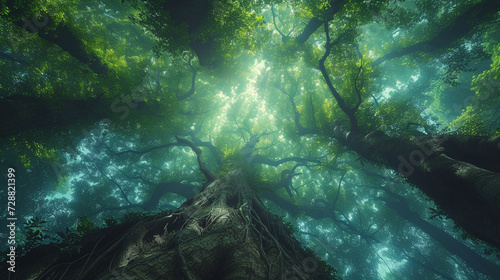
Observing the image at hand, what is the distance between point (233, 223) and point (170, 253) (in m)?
1.30

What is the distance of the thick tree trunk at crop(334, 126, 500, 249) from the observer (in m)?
2.84

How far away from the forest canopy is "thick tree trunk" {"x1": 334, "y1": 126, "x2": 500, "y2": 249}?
0.03m

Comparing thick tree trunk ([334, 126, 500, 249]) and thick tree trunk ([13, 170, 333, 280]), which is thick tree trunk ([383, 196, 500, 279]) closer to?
thick tree trunk ([334, 126, 500, 249])

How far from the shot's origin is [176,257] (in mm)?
2363

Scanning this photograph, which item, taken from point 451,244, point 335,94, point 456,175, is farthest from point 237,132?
point 451,244

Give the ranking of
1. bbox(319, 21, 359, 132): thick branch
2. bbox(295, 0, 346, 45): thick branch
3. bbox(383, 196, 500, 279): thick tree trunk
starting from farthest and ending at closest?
bbox(383, 196, 500, 279): thick tree trunk < bbox(295, 0, 346, 45): thick branch < bbox(319, 21, 359, 132): thick branch

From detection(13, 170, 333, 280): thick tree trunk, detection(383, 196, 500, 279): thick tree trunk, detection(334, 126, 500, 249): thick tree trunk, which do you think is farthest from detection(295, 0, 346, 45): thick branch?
detection(383, 196, 500, 279): thick tree trunk

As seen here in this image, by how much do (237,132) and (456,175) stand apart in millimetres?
16813

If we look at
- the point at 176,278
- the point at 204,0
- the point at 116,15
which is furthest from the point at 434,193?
the point at 116,15

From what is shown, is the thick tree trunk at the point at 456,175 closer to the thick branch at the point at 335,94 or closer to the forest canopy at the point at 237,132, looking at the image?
the forest canopy at the point at 237,132

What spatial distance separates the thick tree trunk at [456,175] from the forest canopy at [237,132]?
0.10 feet

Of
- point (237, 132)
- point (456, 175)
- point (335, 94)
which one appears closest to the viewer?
point (456, 175)

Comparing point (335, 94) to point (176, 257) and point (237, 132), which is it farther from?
point (237, 132)

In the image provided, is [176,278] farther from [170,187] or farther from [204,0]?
[170,187]
